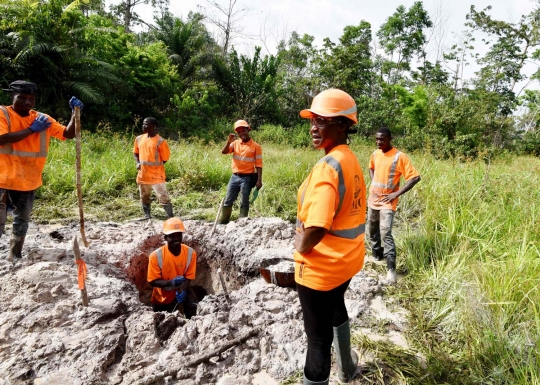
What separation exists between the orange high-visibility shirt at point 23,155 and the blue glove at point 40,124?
57mm

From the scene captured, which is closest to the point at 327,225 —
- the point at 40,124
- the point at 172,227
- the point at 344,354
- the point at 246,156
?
the point at 344,354

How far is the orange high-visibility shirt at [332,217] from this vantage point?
1.60 m

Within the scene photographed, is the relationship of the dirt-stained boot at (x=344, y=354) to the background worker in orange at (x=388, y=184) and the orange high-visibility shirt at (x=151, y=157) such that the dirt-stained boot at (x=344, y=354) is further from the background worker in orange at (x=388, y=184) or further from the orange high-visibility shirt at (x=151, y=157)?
the orange high-visibility shirt at (x=151, y=157)

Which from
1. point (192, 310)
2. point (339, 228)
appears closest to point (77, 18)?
point (192, 310)

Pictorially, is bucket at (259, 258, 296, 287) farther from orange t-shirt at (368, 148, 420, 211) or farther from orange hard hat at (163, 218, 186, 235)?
orange t-shirt at (368, 148, 420, 211)

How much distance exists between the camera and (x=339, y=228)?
175cm

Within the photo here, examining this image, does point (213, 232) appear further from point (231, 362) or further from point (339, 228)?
point (339, 228)

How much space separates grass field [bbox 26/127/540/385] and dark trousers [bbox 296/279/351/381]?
0.70 meters

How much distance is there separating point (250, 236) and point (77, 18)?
33.6 feet

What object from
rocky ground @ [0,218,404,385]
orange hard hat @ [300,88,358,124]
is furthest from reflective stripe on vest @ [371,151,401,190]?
orange hard hat @ [300,88,358,124]

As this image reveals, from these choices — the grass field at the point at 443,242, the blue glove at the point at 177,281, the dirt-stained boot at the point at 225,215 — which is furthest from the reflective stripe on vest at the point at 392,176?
the dirt-stained boot at the point at 225,215

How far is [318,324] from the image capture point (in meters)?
1.80

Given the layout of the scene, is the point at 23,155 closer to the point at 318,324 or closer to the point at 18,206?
the point at 18,206

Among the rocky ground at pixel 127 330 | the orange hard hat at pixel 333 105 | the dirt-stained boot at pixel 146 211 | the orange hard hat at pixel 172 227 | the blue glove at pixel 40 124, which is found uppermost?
the orange hard hat at pixel 333 105
